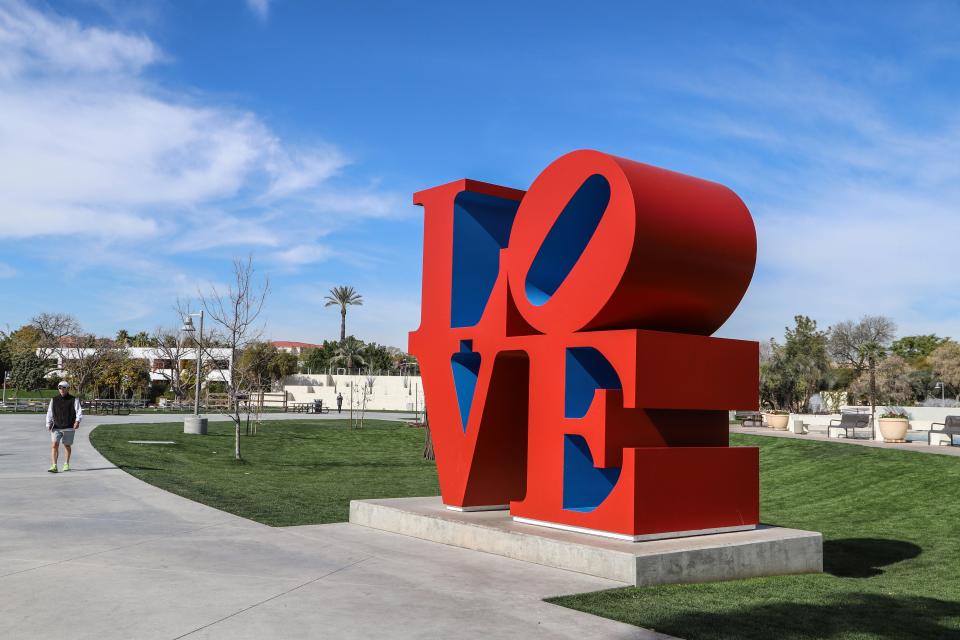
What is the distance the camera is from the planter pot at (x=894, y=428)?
2541cm

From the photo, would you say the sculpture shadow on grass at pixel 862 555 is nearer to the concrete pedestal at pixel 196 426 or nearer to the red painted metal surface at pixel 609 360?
the red painted metal surface at pixel 609 360

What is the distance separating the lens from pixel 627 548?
26.3 feet

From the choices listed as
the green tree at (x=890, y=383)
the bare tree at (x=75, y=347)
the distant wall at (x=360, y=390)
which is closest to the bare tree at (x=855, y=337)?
the green tree at (x=890, y=383)

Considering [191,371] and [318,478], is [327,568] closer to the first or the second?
[318,478]

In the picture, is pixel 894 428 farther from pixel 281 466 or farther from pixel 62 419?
pixel 62 419

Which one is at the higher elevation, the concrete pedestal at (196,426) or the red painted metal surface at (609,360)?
the red painted metal surface at (609,360)

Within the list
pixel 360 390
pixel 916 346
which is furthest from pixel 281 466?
pixel 916 346

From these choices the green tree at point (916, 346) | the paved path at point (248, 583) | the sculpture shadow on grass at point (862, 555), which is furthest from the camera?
the green tree at point (916, 346)

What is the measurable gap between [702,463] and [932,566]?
4.64 meters

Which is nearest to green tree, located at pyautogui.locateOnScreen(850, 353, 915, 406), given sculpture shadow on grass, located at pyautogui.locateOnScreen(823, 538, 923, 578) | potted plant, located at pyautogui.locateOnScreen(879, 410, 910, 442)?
potted plant, located at pyautogui.locateOnScreen(879, 410, 910, 442)

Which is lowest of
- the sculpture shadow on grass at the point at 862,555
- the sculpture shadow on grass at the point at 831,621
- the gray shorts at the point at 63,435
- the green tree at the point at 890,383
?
the sculpture shadow on grass at the point at 862,555

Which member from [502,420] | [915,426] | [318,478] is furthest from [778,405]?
[502,420]

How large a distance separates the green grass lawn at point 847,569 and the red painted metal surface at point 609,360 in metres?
1.34

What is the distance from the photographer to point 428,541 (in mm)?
9852
